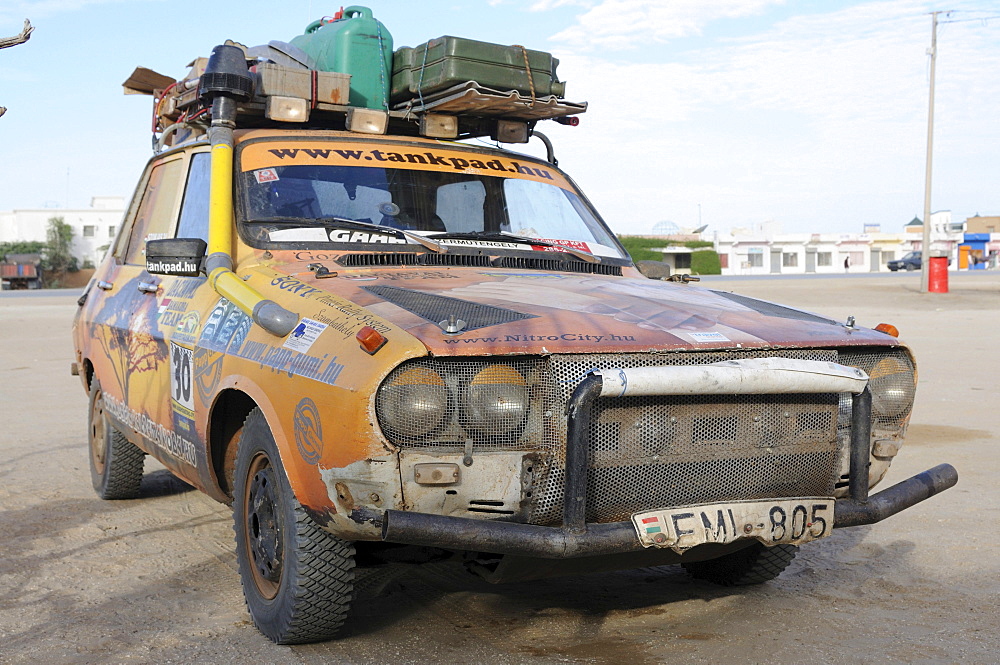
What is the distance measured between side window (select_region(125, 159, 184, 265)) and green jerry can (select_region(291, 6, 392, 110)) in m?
0.95

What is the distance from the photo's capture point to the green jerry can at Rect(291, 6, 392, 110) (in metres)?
5.56

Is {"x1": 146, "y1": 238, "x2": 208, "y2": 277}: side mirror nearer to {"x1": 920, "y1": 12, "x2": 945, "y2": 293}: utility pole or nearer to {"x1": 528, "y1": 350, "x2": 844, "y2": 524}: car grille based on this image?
{"x1": 528, "y1": 350, "x2": 844, "y2": 524}: car grille

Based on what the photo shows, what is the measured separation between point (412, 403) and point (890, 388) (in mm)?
1719

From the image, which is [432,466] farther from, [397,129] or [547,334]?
[397,129]

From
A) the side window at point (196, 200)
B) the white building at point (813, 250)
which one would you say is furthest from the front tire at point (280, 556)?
the white building at point (813, 250)

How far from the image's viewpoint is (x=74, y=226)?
78250mm

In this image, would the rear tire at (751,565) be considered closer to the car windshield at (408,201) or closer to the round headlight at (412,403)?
the car windshield at (408,201)

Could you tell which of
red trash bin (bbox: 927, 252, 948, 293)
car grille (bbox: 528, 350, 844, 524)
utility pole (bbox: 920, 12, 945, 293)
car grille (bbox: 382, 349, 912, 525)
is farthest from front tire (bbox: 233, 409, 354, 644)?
utility pole (bbox: 920, 12, 945, 293)

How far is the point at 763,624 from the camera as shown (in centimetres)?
398

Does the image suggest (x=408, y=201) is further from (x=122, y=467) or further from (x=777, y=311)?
(x=122, y=467)

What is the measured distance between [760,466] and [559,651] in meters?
0.92

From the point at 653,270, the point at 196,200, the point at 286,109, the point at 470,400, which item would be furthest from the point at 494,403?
the point at 286,109

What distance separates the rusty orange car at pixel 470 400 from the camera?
306cm

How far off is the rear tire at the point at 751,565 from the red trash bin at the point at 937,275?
91.6ft
